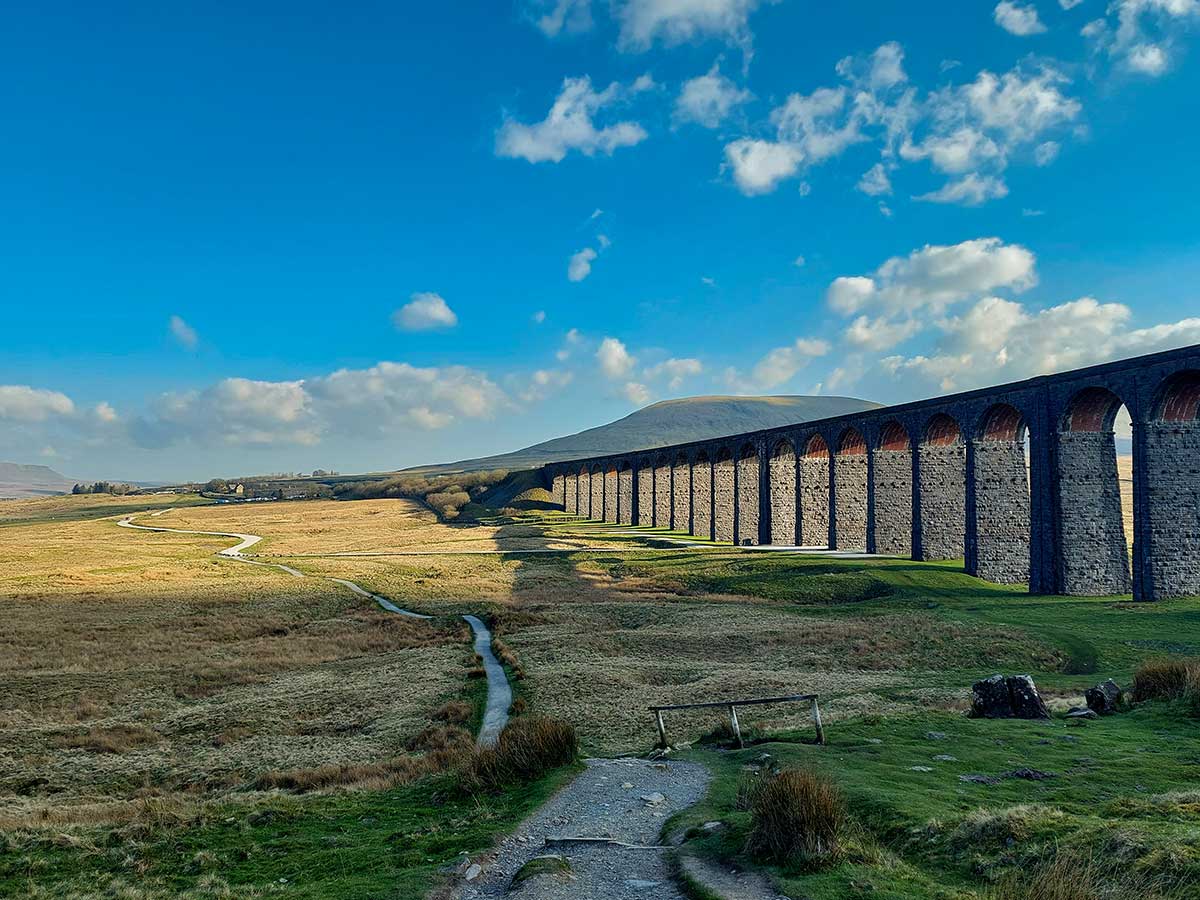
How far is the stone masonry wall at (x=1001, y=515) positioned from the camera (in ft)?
124

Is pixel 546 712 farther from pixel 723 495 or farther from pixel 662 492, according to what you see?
pixel 662 492

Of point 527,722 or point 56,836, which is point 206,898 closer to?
point 56,836

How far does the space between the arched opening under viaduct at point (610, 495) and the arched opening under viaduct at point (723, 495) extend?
3263 centimetres

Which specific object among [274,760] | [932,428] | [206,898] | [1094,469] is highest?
[932,428]

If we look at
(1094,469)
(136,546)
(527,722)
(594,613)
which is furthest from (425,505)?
(527,722)

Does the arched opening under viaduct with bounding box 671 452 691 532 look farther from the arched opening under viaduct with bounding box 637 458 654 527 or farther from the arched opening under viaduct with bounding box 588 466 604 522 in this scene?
the arched opening under viaduct with bounding box 588 466 604 522

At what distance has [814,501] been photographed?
57.3 meters

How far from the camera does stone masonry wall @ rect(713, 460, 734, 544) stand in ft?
229

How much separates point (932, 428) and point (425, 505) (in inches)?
4689

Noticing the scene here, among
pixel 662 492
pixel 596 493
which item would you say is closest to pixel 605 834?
pixel 662 492

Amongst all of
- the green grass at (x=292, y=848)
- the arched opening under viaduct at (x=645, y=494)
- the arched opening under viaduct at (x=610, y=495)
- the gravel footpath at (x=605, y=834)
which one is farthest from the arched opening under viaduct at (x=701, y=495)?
the green grass at (x=292, y=848)

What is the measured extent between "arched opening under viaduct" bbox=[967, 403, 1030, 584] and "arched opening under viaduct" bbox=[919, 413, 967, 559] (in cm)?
470

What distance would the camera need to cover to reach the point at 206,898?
354 inches

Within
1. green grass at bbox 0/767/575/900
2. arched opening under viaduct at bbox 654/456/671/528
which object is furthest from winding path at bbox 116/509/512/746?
arched opening under viaduct at bbox 654/456/671/528
